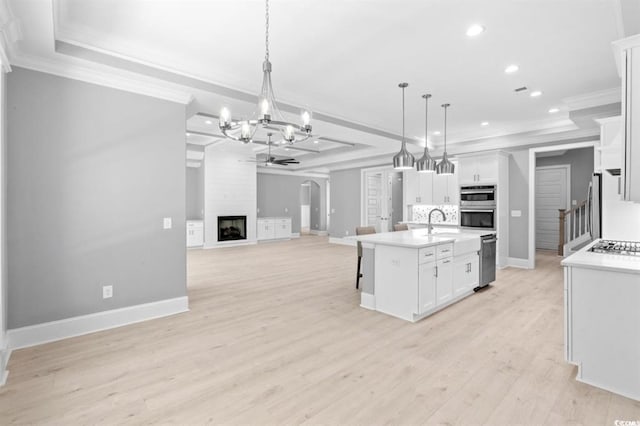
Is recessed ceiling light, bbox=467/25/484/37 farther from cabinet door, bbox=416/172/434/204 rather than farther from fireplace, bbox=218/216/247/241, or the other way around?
fireplace, bbox=218/216/247/241

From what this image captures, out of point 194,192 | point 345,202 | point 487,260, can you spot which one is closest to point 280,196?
point 345,202

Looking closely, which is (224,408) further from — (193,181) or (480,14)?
(193,181)

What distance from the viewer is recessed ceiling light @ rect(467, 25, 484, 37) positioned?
2.88 meters

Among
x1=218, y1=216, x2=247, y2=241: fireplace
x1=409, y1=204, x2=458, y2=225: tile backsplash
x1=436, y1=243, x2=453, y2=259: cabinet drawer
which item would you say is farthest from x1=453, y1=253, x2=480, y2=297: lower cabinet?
x1=218, y1=216, x2=247, y2=241: fireplace

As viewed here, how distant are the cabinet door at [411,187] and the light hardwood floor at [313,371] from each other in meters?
4.06

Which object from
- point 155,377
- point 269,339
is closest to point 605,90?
point 269,339

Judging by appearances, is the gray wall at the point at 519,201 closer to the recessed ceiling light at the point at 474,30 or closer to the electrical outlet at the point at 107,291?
the recessed ceiling light at the point at 474,30

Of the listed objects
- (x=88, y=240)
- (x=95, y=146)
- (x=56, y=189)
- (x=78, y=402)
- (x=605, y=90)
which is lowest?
→ (x=78, y=402)

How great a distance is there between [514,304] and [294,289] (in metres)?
3.04

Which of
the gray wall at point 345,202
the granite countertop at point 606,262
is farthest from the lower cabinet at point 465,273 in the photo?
the gray wall at point 345,202

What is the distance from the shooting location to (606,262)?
2242 mm

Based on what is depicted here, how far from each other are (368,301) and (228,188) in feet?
22.1

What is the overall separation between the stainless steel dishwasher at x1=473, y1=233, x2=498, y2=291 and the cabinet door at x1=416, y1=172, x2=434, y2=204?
286 centimetres

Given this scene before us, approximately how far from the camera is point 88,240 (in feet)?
10.4
